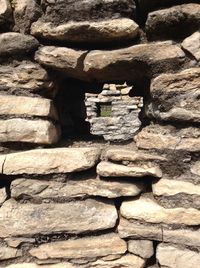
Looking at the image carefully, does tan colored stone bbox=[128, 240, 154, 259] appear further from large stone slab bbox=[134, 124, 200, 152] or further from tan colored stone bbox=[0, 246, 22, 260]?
tan colored stone bbox=[0, 246, 22, 260]

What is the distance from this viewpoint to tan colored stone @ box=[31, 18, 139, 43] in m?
1.60

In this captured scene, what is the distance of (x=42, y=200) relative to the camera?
67.1 inches

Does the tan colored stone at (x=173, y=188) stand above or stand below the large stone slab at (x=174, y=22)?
below

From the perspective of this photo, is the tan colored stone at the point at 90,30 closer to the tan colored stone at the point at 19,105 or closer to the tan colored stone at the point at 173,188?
the tan colored stone at the point at 19,105

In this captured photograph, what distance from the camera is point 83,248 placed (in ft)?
5.48

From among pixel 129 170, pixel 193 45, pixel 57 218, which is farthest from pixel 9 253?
pixel 193 45

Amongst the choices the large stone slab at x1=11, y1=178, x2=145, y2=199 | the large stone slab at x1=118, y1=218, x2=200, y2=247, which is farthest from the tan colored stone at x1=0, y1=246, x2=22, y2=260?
the large stone slab at x1=118, y1=218, x2=200, y2=247

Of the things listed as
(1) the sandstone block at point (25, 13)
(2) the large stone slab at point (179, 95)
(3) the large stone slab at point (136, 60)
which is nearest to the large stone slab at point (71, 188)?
(2) the large stone slab at point (179, 95)

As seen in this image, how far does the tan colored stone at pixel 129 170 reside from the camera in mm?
1620

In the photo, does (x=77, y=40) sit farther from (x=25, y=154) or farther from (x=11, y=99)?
(x=25, y=154)

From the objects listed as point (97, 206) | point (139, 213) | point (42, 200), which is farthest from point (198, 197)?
point (42, 200)

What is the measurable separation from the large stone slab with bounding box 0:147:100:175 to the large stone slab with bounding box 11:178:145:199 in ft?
0.19

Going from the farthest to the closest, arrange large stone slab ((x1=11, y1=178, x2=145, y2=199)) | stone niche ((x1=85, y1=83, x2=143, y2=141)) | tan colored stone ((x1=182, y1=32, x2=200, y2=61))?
stone niche ((x1=85, y1=83, x2=143, y2=141)) < large stone slab ((x1=11, y1=178, x2=145, y2=199)) < tan colored stone ((x1=182, y1=32, x2=200, y2=61))

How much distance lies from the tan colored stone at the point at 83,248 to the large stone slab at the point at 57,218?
0.05 meters
